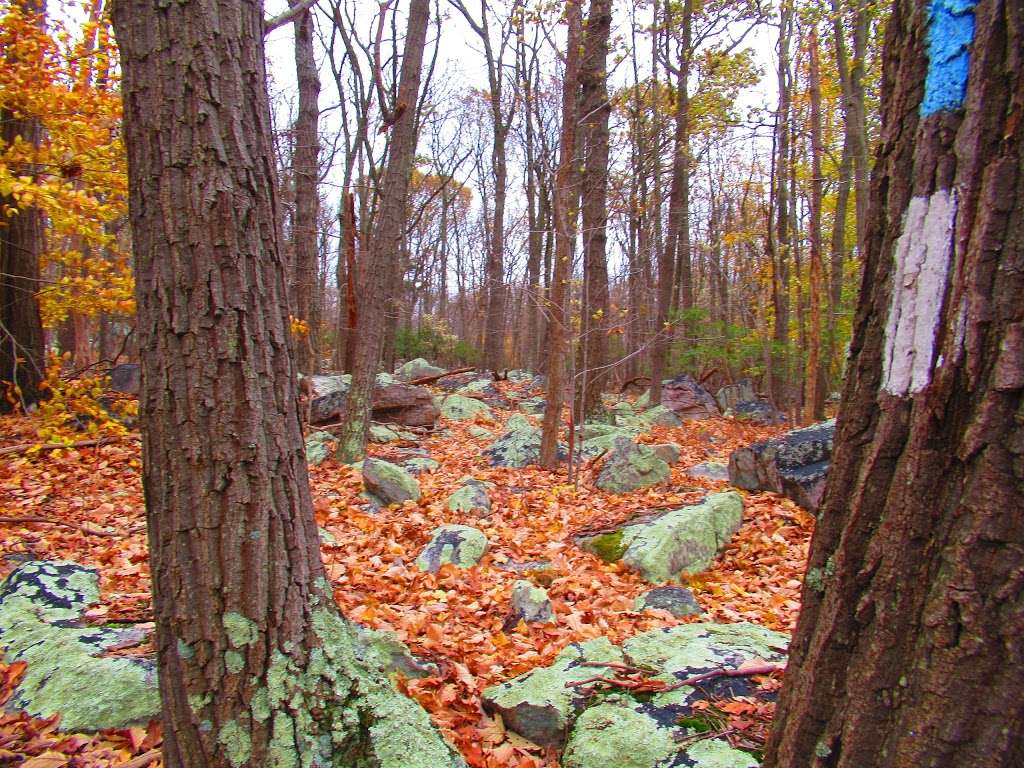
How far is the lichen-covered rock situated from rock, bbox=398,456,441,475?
5.11 metres

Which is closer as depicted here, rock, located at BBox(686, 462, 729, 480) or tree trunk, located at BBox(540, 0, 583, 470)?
tree trunk, located at BBox(540, 0, 583, 470)

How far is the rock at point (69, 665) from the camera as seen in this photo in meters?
2.44

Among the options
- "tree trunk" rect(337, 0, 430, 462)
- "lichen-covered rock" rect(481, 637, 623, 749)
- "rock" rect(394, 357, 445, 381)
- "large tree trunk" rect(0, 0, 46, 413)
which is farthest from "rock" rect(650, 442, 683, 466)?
"rock" rect(394, 357, 445, 381)

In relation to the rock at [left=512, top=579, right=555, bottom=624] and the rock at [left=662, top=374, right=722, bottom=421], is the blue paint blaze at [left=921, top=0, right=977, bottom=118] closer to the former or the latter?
the rock at [left=512, top=579, right=555, bottom=624]

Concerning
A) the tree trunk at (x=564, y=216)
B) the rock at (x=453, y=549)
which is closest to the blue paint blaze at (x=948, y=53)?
the rock at (x=453, y=549)

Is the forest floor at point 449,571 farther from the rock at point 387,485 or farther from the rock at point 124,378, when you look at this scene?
the rock at point 124,378

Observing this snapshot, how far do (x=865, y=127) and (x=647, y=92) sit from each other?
5.90 m

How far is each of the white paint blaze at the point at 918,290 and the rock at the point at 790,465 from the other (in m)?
5.31

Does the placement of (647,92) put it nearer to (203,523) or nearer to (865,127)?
(865,127)

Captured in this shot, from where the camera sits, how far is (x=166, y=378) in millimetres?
1918

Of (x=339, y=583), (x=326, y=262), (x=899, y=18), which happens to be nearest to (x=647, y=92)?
(x=339, y=583)

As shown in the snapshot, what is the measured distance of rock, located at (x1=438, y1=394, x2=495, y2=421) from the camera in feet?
42.1

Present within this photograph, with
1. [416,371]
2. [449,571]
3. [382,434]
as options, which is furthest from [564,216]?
[416,371]

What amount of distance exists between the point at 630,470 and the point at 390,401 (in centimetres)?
519
